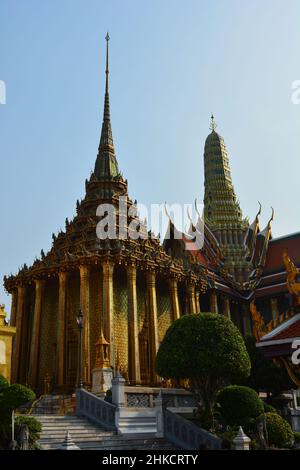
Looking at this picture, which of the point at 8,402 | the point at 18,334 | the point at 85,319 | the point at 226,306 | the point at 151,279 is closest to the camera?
the point at 8,402

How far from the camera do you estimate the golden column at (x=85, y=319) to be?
83.0ft

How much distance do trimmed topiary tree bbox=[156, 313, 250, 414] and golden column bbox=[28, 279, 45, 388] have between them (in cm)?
1276

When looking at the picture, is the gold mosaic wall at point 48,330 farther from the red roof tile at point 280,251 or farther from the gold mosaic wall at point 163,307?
the red roof tile at point 280,251

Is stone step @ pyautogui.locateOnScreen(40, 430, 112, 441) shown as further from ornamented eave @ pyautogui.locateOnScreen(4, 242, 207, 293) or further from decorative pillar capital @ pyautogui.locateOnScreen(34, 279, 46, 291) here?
decorative pillar capital @ pyautogui.locateOnScreen(34, 279, 46, 291)

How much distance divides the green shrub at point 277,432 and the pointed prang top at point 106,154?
22.0 m

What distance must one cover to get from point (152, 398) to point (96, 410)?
3.05 metres

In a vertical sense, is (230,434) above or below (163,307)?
below

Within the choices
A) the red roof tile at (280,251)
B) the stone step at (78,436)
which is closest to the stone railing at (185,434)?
the stone step at (78,436)

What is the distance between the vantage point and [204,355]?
53.1 feet

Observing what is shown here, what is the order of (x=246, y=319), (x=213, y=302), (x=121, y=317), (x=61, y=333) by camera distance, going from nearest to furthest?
(x=61, y=333), (x=121, y=317), (x=213, y=302), (x=246, y=319)

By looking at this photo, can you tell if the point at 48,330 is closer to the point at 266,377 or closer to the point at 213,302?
the point at 213,302

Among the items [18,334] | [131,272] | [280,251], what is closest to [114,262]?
[131,272]
